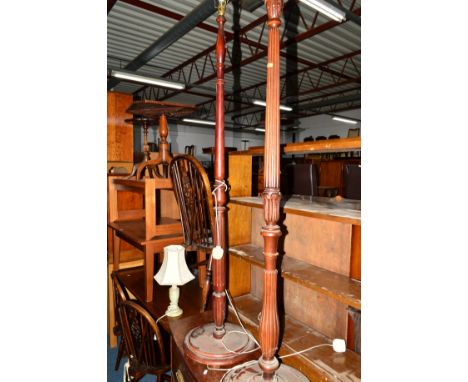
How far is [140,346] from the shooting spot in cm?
236

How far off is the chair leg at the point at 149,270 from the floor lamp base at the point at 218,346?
1.05 meters

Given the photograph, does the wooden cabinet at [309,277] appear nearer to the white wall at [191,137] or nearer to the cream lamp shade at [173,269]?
the cream lamp shade at [173,269]

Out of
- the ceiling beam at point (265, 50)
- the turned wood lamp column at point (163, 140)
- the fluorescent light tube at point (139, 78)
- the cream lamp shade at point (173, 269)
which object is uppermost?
the ceiling beam at point (265, 50)

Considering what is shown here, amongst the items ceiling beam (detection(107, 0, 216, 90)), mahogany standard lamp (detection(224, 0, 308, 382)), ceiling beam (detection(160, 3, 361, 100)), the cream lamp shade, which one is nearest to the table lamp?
the cream lamp shade

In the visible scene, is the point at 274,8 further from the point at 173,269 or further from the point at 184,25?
the point at 184,25

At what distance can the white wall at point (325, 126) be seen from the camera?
12.8 metres

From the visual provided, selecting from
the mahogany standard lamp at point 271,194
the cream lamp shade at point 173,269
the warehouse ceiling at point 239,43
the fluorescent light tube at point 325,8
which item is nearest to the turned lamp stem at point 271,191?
the mahogany standard lamp at point 271,194

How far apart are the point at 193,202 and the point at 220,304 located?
707 millimetres

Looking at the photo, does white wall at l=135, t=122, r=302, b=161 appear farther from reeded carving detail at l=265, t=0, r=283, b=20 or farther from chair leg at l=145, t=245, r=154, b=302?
reeded carving detail at l=265, t=0, r=283, b=20

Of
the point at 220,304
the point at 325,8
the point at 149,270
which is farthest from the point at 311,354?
the point at 325,8
